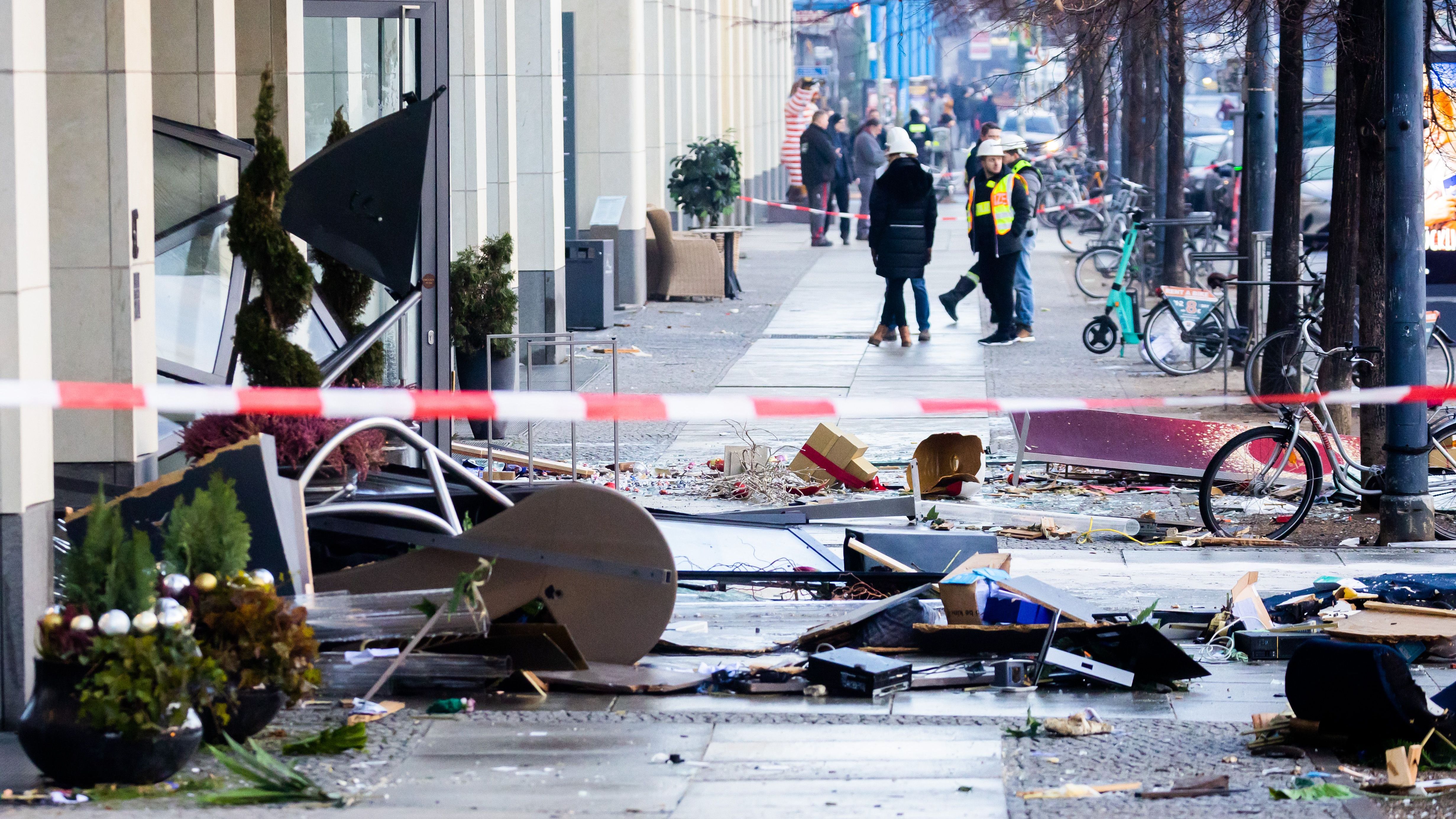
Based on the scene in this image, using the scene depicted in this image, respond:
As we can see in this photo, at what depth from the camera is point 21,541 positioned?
18.0 feet

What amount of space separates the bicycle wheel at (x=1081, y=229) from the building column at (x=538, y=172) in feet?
41.2

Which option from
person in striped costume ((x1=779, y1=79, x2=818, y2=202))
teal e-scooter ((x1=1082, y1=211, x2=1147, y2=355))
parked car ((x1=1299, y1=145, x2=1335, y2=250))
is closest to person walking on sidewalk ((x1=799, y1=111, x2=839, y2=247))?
person in striped costume ((x1=779, y1=79, x2=818, y2=202))

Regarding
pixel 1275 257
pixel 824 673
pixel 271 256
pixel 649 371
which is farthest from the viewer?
pixel 649 371

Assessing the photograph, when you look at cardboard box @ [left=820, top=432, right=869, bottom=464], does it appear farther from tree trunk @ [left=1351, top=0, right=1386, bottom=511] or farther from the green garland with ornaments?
the green garland with ornaments

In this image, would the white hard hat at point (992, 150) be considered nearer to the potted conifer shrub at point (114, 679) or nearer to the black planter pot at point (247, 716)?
the black planter pot at point (247, 716)

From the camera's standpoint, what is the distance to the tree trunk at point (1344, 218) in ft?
35.0

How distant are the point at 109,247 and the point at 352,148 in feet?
5.38

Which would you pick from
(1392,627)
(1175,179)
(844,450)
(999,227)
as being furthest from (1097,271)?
(1392,627)

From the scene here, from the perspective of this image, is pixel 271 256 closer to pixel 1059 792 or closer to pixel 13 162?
pixel 13 162

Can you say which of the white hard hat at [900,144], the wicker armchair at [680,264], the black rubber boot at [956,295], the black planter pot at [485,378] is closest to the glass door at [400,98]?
the black planter pot at [485,378]

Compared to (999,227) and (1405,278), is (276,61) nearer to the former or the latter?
(1405,278)

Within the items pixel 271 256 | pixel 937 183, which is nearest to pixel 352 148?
pixel 271 256

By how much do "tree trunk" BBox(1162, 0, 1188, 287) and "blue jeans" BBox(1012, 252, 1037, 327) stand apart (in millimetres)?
2263

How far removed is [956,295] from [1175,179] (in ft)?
10.5
